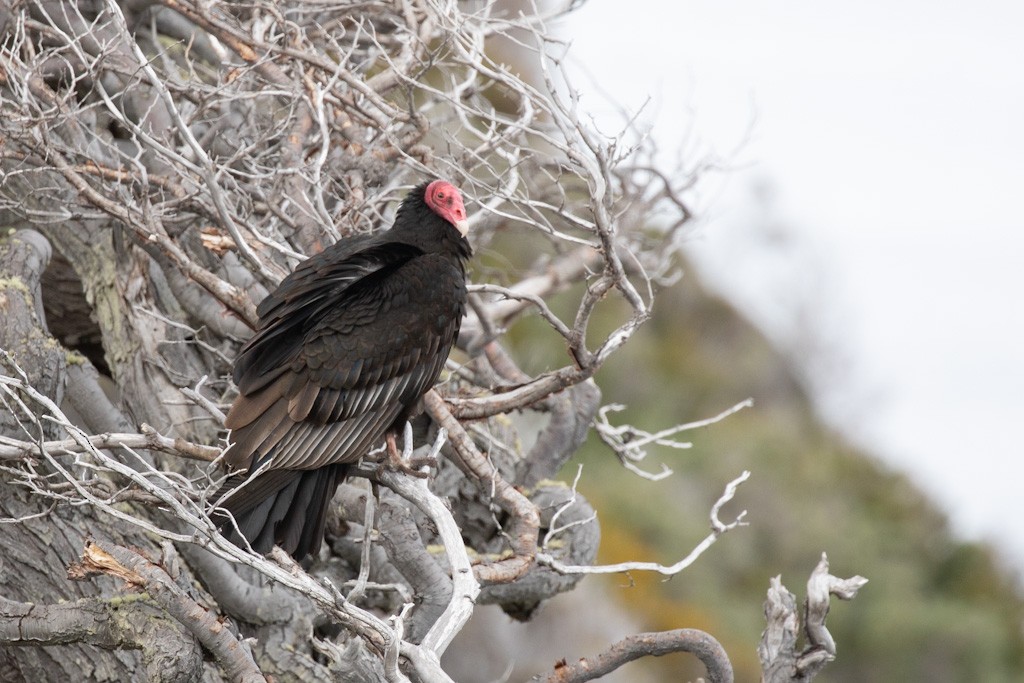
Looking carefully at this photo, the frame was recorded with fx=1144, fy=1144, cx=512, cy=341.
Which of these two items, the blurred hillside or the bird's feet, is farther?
the blurred hillside

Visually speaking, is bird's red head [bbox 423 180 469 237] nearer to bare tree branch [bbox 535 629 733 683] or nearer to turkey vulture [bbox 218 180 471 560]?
turkey vulture [bbox 218 180 471 560]

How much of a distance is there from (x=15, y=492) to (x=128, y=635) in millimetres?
605

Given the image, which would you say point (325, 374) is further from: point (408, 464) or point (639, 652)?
point (639, 652)

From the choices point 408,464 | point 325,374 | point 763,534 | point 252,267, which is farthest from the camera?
point 763,534

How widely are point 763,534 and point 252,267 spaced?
1130cm

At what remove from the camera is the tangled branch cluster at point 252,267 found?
3.18m

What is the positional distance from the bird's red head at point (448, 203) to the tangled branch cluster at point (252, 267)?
7cm

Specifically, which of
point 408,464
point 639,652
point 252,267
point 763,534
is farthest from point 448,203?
point 763,534

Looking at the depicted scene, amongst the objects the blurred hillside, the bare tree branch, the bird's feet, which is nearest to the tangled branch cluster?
the bird's feet

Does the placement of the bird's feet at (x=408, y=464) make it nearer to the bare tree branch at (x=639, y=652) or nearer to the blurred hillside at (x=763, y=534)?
the bare tree branch at (x=639, y=652)

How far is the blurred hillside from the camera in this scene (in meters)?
12.1

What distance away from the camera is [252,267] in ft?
11.7

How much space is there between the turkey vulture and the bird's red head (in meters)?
0.24

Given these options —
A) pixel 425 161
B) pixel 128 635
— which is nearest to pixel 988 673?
pixel 425 161
